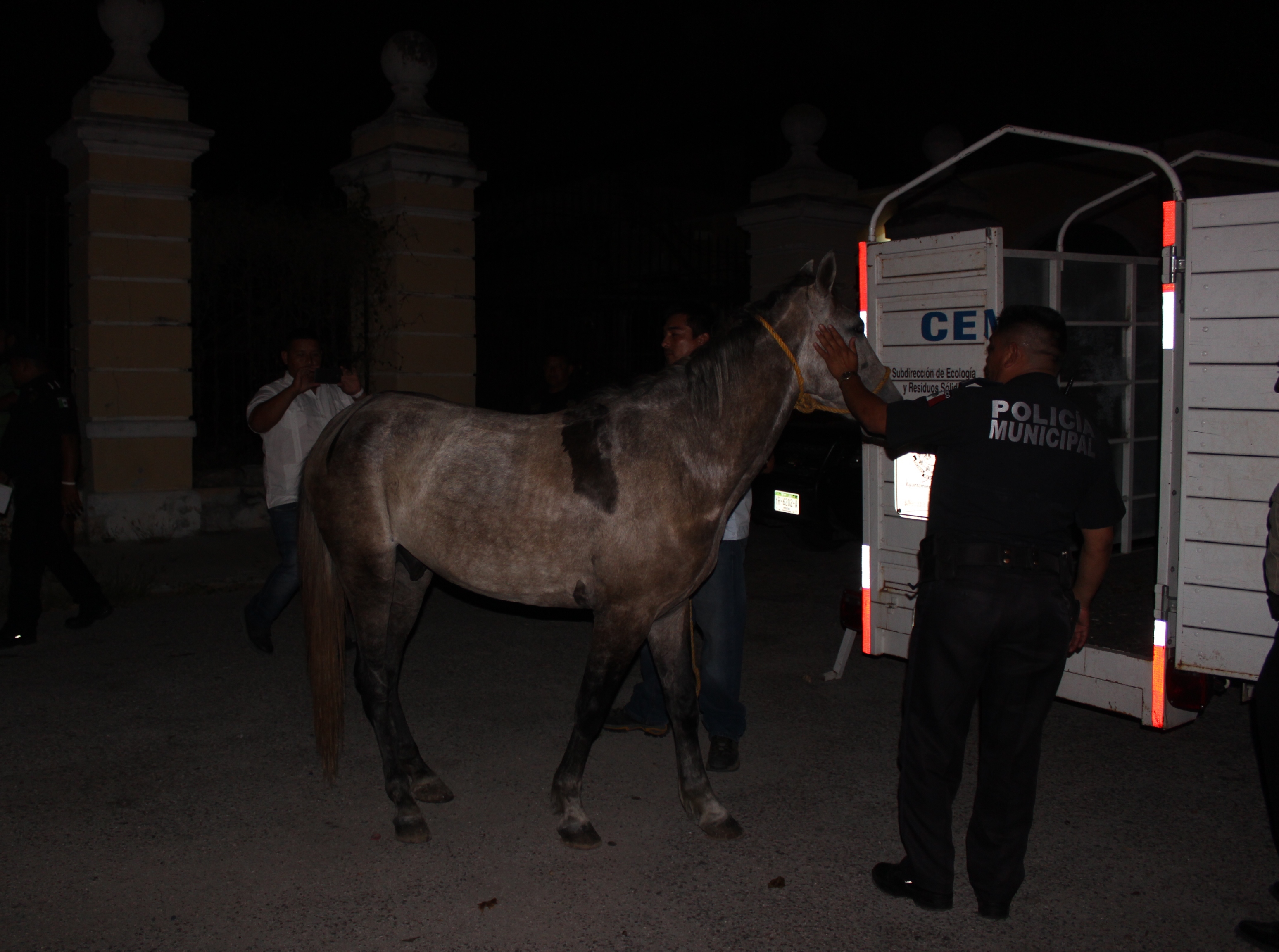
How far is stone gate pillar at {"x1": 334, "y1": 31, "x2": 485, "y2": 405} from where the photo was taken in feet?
36.7

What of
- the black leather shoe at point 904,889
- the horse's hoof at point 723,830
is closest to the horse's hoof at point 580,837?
the horse's hoof at point 723,830

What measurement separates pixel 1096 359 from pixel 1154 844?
154 inches

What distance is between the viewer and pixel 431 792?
4.28 meters

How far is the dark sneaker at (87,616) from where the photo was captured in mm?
6953

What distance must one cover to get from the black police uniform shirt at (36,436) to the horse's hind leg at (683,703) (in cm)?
468

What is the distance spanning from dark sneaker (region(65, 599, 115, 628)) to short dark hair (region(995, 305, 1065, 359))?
641cm

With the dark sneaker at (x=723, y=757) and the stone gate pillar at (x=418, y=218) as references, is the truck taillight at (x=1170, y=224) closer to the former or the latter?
the dark sneaker at (x=723, y=757)

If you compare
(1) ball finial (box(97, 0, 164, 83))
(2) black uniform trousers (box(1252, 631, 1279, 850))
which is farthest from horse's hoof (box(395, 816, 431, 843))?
(1) ball finial (box(97, 0, 164, 83))

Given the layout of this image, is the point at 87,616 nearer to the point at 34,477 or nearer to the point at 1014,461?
the point at 34,477

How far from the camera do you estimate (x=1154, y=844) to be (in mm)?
3885

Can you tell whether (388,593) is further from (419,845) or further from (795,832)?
(795,832)

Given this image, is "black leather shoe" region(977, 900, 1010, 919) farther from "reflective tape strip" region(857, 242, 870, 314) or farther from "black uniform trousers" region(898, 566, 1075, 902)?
"reflective tape strip" region(857, 242, 870, 314)

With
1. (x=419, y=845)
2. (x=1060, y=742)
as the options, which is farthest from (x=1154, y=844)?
(x=419, y=845)

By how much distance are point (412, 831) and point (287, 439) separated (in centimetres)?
304
